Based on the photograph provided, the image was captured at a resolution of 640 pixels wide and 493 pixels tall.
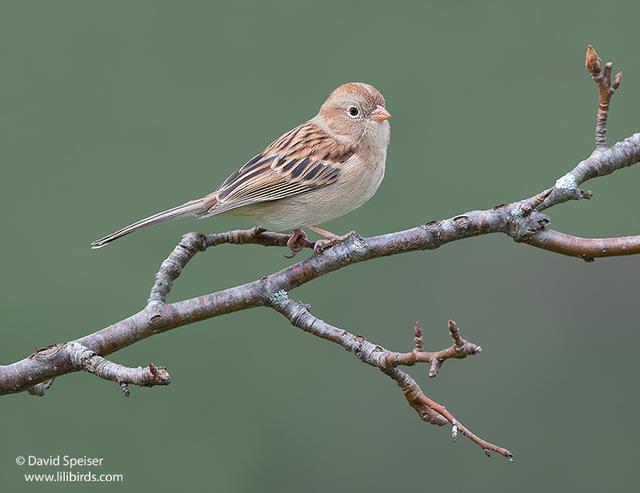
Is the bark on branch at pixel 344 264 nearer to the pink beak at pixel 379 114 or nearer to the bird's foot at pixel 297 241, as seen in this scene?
the bird's foot at pixel 297 241

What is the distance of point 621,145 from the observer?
2.40m

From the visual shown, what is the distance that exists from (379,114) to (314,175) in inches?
16.2

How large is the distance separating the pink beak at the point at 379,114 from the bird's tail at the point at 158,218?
784 millimetres

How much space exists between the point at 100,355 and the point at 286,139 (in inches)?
61.3

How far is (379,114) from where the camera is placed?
11.6ft

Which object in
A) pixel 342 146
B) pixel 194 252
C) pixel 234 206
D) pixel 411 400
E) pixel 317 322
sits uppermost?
pixel 342 146

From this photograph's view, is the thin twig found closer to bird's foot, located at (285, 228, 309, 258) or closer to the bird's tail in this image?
bird's foot, located at (285, 228, 309, 258)

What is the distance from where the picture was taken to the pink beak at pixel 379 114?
3.50 m

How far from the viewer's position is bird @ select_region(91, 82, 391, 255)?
125 inches

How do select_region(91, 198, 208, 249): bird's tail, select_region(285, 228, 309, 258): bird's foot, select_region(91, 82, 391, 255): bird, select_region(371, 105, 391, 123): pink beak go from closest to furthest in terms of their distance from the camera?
select_region(91, 198, 208, 249): bird's tail → select_region(285, 228, 309, 258): bird's foot → select_region(91, 82, 391, 255): bird → select_region(371, 105, 391, 123): pink beak

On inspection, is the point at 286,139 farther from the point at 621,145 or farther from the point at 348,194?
the point at 621,145

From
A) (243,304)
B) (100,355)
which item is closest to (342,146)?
(243,304)

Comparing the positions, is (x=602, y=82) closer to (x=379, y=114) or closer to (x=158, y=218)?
(x=379, y=114)

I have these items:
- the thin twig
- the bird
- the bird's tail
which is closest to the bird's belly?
the bird
